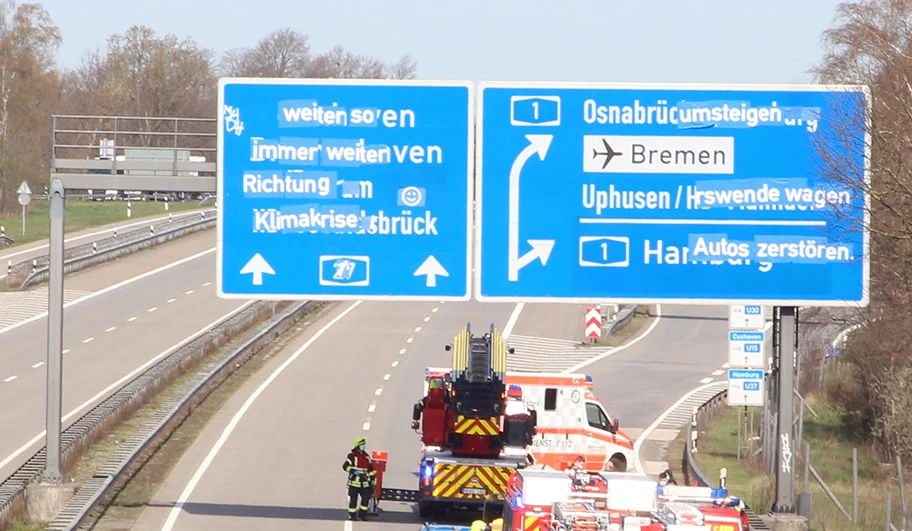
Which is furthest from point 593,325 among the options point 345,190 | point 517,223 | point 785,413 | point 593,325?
point 345,190

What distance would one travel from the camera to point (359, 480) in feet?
72.6

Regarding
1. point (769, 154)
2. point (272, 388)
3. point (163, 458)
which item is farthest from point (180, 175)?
point (272, 388)

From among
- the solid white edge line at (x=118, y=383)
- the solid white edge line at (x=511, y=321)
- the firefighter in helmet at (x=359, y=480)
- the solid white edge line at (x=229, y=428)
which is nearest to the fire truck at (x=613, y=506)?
the firefighter in helmet at (x=359, y=480)

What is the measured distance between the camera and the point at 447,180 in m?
16.6

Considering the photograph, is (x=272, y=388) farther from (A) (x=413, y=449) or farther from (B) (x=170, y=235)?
(B) (x=170, y=235)

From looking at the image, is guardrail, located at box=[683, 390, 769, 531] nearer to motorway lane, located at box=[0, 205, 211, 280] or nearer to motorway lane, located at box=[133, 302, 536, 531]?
motorway lane, located at box=[133, 302, 536, 531]

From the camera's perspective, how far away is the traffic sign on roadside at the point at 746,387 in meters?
26.4

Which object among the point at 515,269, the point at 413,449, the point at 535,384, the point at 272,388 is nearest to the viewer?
the point at 515,269

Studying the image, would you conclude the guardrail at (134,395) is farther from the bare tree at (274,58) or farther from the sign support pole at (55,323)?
the bare tree at (274,58)

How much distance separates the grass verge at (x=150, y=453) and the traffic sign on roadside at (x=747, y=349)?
37.1 feet

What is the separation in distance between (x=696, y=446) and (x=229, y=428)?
1143 centimetres

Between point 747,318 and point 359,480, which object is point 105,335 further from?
point 747,318

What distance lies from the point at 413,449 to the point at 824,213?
16.3 m

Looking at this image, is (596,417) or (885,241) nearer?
(885,241)
